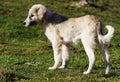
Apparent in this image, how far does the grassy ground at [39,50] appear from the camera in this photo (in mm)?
12539

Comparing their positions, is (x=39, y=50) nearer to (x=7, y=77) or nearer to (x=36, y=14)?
(x=36, y=14)

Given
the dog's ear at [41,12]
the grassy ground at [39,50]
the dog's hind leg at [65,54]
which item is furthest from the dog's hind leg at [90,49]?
the dog's ear at [41,12]

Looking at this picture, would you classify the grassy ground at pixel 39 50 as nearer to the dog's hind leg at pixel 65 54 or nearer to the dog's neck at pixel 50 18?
the dog's hind leg at pixel 65 54

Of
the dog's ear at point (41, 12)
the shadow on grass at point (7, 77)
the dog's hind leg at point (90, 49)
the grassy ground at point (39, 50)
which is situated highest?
the dog's ear at point (41, 12)

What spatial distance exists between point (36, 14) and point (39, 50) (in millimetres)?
7177

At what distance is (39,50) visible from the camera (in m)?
22.4

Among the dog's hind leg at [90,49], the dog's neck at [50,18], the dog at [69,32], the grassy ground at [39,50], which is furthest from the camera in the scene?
the dog's neck at [50,18]

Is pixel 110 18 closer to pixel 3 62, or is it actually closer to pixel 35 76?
pixel 3 62

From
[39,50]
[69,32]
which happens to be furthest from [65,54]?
[39,50]

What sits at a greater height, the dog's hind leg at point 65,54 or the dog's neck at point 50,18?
the dog's neck at point 50,18

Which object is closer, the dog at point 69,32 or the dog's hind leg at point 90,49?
the dog's hind leg at point 90,49

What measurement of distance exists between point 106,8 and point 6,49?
22.7 metres

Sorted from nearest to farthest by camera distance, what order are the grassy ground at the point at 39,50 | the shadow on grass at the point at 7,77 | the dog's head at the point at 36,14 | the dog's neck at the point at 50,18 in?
1. the shadow on grass at the point at 7,77
2. the grassy ground at the point at 39,50
3. the dog's head at the point at 36,14
4. the dog's neck at the point at 50,18

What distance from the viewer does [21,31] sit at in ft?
90.9
